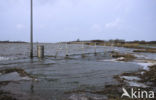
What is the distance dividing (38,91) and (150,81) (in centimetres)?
452

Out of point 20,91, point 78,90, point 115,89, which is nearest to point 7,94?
point 20,91

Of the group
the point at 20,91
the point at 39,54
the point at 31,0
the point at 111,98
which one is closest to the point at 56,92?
the point at 20,91

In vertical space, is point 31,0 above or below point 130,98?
above

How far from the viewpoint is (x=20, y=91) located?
3.92 metres

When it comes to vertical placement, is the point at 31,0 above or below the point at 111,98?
above

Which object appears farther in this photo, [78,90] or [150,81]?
[150,81]

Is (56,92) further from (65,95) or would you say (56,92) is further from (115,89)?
(115,89)

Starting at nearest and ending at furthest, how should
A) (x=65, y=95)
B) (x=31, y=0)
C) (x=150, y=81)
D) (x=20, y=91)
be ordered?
(x=65, y=95)
(x=20, y=91)
(x=150, y=81)
(x=31, y=0)

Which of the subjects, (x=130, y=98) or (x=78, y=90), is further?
(x=78, y=90)

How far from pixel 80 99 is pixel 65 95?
49 cm

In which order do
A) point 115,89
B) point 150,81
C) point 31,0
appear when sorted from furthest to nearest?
point 31,0 < point 150,81 < point 115,89

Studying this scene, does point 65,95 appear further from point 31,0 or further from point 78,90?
point 31,0

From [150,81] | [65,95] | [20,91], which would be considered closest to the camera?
[65,95]

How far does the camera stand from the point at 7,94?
3666mm
